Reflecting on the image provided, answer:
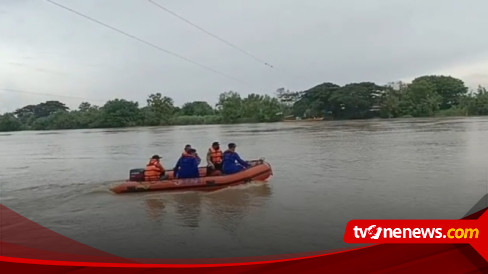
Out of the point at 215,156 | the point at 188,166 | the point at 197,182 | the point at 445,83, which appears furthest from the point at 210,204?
the point at 445,83

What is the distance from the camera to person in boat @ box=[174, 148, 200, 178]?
14.6 ft

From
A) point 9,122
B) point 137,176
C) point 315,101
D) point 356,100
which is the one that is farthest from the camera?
point 137,176

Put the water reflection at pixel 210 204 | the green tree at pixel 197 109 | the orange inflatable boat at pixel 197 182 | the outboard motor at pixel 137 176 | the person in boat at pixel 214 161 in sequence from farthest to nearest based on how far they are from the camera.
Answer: the person in boat at pixel 214 161, the outboard motor at pixel 137 176, the orange inflatable boat at pixel 197 182, the water reflection at pixel 210 204, the green tree at pixel 197 109

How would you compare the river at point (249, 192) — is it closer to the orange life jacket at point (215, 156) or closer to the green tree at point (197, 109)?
the orange life jacket at point (215, 156)

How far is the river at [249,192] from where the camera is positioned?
6.05 ft

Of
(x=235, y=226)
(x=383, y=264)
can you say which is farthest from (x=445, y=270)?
(x=235, y=226)

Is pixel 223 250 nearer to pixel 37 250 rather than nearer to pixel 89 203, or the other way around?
pixel 37 250

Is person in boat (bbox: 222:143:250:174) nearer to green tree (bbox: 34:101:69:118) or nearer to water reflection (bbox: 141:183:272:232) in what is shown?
water reflection (bbox: 141:183:272:232)

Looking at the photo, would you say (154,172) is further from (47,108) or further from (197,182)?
(47,108)

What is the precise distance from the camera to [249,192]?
437 centimetres

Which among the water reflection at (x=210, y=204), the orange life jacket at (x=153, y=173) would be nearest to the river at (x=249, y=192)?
the water reflection at (x=210, y=204)

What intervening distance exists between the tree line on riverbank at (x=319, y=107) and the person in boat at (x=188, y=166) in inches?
36.0

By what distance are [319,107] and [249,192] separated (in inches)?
74.9

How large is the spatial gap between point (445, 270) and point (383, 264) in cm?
15
